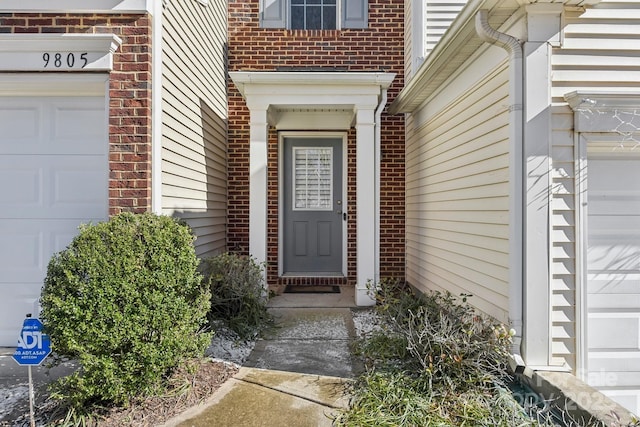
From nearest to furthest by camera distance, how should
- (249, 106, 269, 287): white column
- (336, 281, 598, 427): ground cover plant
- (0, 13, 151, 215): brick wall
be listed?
(336, 281, 598, 427): ground cover plant < (0, 13, 151, 215): brick wall < (249, 106, 269, 287): white column

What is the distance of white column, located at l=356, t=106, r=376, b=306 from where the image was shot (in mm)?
5207

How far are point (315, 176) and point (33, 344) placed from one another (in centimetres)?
462

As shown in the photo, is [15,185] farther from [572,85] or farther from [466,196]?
[572,85]

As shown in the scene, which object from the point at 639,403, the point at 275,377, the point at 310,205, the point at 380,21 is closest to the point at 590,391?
the point at 639,403

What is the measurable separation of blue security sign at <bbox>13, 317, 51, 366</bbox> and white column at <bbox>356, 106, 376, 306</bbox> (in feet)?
11.4

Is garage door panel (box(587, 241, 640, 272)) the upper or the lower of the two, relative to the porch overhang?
lower

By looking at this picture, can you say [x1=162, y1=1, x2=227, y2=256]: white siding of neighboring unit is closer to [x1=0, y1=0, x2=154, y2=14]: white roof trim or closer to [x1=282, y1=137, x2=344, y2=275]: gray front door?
[x1=0, y1=0, x2=154, y2=14]: white roof trim

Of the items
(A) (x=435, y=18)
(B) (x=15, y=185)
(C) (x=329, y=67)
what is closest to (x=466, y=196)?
(A) (x=435, y=18)

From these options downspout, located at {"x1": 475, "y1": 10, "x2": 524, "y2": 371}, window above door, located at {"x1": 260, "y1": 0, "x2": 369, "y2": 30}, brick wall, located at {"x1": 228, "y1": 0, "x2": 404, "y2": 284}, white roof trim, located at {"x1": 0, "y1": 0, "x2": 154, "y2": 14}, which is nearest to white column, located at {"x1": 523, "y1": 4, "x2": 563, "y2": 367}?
downspout, located at {"x1": 475, "y1": 10, "x2": 524, "y2": 371}

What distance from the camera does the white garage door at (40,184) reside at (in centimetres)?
355

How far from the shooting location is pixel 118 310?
2.62 metres

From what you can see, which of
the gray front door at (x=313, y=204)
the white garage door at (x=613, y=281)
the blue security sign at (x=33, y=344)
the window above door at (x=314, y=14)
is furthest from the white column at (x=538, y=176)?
the window above door at (x=314, y=14)

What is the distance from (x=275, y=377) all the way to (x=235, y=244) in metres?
3.32

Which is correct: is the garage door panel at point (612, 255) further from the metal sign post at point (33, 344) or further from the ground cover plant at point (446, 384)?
the metal sign post at point (33, 344)
